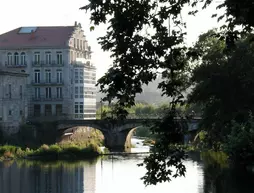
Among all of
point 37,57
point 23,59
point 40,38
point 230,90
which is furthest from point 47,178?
point 40,38

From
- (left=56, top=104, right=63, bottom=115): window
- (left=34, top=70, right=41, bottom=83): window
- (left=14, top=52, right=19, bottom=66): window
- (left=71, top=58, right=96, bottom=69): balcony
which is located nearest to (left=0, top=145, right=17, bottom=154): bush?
(left=56, top=104, right=63, bottom=115): window

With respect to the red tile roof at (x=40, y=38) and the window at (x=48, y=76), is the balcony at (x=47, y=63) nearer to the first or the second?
the window at (x=48, y=76)

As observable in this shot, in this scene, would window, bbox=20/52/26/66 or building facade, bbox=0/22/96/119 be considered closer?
building facade, bbox=0/22/96/119

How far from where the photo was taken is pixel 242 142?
36.8m

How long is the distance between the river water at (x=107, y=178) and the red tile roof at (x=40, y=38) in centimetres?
2460

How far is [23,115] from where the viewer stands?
65750 mm

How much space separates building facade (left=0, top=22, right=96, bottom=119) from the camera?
237ft

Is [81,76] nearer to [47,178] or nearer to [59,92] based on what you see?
[59,92]

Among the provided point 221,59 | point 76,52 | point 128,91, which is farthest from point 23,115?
point 128,91

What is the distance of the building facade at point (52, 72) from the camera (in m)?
72.1

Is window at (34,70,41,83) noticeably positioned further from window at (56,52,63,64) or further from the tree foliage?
the tree foliage

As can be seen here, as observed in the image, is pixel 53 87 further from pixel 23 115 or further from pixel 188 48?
pixel 188 48

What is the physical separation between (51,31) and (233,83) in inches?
1645

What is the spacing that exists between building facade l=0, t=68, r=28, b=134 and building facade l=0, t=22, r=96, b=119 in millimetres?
5624
